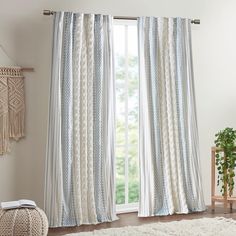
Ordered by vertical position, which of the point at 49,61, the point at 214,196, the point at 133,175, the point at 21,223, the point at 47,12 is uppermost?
the point at 47,12

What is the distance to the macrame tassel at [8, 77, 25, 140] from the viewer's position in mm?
4758

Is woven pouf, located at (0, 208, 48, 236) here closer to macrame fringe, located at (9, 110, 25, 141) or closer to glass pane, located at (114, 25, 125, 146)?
macrame fringe, located at (9, 110, 25, 141)

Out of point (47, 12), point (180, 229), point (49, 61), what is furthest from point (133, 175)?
point (47, 12)

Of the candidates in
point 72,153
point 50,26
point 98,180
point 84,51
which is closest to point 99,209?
point 98,180

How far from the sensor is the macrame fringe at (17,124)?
476cm

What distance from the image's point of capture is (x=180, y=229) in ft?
14.4

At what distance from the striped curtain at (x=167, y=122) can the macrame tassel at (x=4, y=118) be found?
1.37 m

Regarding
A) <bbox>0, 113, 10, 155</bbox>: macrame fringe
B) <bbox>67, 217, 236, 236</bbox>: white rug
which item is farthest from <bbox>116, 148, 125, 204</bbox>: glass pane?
<bbox>0, 113, 10, 155</bbox>: macrame fringe

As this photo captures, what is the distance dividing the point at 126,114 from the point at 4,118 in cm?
138

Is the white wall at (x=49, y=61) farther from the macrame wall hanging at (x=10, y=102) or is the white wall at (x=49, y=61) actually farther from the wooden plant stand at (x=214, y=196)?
the wooden plant stand at (x=214, y=196)

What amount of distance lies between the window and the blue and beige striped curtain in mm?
446

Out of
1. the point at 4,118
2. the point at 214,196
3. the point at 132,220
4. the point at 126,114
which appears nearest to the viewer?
the point at 4,118

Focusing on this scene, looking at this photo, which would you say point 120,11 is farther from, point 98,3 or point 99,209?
point 99,209

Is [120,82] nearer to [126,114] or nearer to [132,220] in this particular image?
[126,114]
